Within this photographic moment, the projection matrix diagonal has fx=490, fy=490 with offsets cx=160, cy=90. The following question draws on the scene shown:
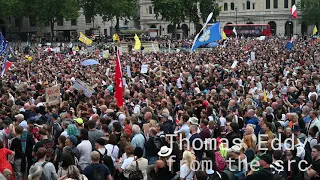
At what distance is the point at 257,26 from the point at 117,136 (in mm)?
71245

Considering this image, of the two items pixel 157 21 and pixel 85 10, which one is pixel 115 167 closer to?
pixel 85 10

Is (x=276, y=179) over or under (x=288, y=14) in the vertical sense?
under

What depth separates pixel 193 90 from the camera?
1919 cm

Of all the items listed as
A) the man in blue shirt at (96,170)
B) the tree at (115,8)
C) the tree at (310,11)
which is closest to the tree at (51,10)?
the tree at (115,8)

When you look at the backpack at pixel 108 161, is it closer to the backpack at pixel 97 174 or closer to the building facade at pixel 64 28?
the backpack at pixel 97 174

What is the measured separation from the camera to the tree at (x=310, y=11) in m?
82.5

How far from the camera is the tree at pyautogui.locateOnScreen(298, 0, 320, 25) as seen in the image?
82531 millimetres

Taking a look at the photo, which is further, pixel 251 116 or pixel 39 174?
pixel 251 116

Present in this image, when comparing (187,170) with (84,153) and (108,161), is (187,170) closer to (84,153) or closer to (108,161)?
(108,161)

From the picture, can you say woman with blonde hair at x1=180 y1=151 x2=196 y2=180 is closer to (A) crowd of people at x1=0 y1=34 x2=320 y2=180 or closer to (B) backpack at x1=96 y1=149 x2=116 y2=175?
(A) crowd of people at x1=0 y1=34 x2=320 y2=180

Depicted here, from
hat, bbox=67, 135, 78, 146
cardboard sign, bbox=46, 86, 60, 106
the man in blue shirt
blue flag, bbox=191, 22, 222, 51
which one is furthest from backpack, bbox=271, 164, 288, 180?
blue flag, bbox=191, 22, 222, 51

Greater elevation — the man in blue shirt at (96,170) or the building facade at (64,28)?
the building facade at (64,28)

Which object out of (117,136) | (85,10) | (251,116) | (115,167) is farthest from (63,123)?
(85,10)

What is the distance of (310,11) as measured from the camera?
275ft
